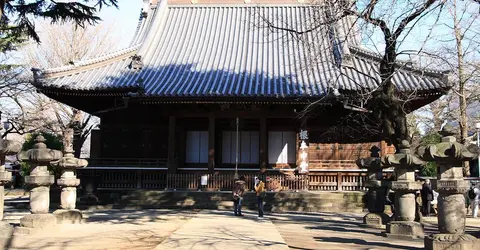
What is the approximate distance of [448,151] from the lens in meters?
7.34

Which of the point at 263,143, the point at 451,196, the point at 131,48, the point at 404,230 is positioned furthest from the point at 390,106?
the point at 131,48

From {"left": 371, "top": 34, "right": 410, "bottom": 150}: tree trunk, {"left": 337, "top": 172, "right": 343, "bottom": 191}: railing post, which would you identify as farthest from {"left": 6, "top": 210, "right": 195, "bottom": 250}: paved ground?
{"left": 337, "top": 172, "right": 343, "bottom": 191}: railing post

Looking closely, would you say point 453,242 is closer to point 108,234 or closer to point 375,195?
point 375,195

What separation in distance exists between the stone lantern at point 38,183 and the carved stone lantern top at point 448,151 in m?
8.40

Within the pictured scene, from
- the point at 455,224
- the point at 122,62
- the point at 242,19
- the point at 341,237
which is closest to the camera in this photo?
the point at 455,224

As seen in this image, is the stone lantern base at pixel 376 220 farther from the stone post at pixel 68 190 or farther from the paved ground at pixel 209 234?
the stone post at pixel 68 190

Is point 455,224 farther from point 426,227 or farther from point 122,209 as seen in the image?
point 122,209

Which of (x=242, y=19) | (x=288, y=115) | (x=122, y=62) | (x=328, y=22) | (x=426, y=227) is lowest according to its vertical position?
(x=426, y=227)

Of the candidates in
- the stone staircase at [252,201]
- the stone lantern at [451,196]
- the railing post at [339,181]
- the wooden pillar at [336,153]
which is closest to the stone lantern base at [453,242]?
the stone lantern at [451,196]

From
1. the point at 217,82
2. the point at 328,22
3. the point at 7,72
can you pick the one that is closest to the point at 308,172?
the point at 217,82

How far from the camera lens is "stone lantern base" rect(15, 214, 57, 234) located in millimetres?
10023

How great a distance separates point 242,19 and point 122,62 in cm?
718

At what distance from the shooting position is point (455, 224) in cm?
723

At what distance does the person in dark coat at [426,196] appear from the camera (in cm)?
1623
